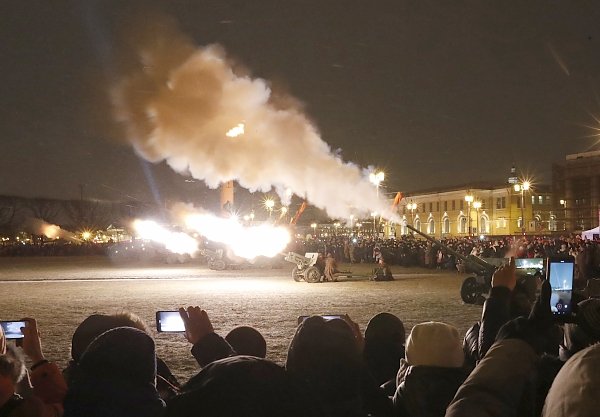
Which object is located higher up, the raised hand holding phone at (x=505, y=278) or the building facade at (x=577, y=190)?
the building facade at (x=577, y=190)

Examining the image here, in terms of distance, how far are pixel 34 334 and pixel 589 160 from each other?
83624 millimetres

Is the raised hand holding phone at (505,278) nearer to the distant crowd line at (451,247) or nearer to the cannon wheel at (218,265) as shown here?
the distant crowd line at (451,247)

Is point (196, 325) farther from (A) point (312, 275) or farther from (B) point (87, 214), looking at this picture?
(B) point (87, 214)

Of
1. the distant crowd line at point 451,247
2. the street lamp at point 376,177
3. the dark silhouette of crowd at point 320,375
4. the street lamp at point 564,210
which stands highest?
the street lamp at point 564,210

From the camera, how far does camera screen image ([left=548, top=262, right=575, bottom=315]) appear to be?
17.8 ft

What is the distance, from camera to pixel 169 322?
5738 millimetres

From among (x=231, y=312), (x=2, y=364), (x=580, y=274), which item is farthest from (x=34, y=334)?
(x=580, y=274)

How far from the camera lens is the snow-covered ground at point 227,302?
12.2 metres

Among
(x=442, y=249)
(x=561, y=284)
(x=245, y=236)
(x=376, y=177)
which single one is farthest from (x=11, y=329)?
(x=245, y=236)

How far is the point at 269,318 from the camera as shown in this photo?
1479cm

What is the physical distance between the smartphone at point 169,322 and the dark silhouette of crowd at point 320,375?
1422mm

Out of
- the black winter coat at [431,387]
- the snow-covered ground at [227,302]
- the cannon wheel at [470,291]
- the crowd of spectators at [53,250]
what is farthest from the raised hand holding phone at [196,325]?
the crowd of spectators at [53,250]

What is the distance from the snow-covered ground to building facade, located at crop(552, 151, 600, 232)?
56941mm

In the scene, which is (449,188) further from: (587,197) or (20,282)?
(20,282)
